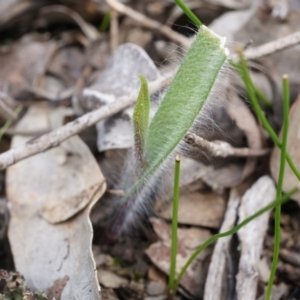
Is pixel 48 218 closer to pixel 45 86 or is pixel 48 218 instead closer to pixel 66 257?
Answer: pixel 66 257

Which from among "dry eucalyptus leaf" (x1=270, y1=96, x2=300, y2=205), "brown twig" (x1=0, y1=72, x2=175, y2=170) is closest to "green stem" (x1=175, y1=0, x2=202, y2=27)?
"brown twig" (x1=0, y1=72, x2=175, y2=170)

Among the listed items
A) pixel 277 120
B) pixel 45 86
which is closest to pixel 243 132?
pixel 277 120

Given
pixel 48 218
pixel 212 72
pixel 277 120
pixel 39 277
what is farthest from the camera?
pixel 277 120

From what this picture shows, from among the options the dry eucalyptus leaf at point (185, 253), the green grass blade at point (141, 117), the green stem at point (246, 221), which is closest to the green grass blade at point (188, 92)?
the green grass blade at point (141, 117)

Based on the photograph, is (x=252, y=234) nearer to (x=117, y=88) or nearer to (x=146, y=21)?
(x=117, y=88)

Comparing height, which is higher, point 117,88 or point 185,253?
point 117,88

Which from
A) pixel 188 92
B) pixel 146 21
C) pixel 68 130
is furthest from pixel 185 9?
pixel 146 21

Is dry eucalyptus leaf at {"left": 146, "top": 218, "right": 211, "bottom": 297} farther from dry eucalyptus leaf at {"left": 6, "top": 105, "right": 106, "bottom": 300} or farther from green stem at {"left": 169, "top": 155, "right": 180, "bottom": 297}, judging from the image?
dry eucalyptus leaf at {"left": 6, "top": 105, "right": 106, "bottom": 300}
